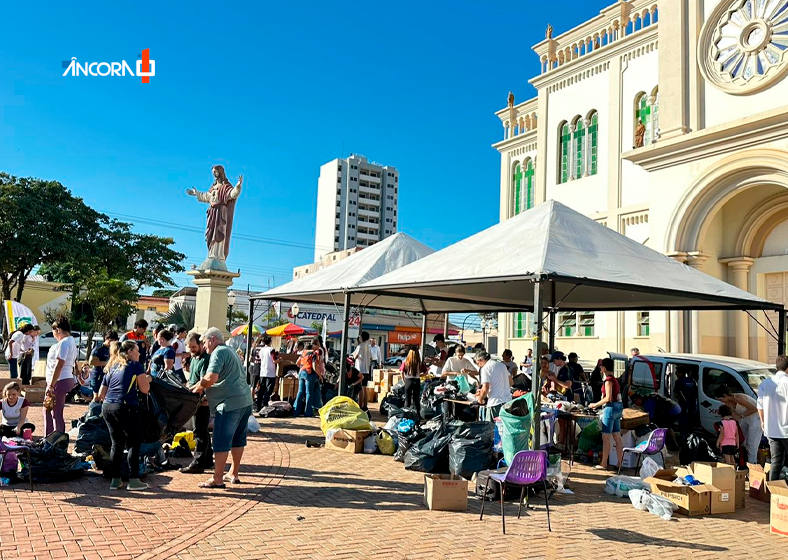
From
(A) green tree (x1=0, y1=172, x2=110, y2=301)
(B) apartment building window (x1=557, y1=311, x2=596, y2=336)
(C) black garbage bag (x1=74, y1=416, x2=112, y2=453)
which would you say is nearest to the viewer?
(C) black garbage bag (x1=74, y1=416, x2=112, y2=453)

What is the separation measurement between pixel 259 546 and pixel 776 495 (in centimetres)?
530

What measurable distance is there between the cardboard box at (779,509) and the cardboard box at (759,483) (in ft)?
4.35

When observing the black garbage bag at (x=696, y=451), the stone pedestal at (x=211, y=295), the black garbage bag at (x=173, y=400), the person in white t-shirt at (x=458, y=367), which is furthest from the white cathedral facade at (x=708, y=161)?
the stone pedestal at (x=211, y=295)

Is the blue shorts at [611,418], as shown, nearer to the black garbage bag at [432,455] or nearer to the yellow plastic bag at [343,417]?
the black garbage bag at [432,455]

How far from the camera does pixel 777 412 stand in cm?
723

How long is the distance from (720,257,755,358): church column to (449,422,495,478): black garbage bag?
457 inches

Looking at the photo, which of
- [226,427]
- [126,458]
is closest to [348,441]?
[226,427]

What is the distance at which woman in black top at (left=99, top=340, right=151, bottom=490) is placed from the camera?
6.90 metres

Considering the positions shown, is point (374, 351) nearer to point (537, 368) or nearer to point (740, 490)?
point (537, 368)

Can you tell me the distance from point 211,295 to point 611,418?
13.3 meters

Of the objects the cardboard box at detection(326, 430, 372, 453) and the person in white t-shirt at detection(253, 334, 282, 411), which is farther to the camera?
the person in white t-shirt at detection(253, 334, 282, 411)

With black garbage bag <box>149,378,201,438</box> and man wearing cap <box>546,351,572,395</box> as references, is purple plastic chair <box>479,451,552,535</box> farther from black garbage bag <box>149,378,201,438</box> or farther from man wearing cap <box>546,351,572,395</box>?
man wearing cap <box>546,351,572,395</box>

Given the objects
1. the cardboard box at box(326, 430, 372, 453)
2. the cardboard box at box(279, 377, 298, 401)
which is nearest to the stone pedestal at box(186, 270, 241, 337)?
the cardboard box at box(279, 377, 298, 401)

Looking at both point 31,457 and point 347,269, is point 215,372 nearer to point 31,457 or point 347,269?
point 31,457
